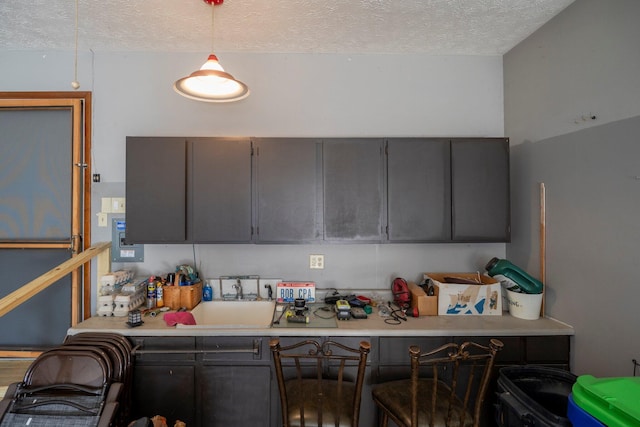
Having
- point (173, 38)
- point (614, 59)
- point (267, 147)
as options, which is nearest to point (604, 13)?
point (614, 59)

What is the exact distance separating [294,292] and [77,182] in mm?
2018

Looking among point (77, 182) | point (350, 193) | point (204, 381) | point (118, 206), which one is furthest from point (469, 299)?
point (77, 182)

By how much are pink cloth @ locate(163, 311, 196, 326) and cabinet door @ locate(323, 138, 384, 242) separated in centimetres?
111

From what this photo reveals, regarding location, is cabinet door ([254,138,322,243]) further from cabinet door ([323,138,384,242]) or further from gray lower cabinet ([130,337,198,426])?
gray lower cabinet ([130,337,198,426])

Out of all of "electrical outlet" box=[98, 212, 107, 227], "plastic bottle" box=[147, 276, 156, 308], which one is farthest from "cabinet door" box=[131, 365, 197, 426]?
"electrical outlet" box=[98, 212, 107, 227]

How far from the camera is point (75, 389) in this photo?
1.51 m

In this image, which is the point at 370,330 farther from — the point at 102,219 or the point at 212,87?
the point at 102,219

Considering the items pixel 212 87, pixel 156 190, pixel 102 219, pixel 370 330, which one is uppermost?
pixel 212 87

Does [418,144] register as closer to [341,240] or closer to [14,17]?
[341,240]

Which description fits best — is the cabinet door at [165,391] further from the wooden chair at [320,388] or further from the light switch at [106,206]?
the light switch at [106,206]

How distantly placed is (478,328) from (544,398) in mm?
439

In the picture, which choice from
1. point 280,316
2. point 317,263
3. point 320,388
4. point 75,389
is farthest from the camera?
point 317,263

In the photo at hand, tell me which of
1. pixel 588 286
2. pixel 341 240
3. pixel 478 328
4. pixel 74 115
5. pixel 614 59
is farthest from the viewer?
pixel 74 115

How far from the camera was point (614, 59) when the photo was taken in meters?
1.52
